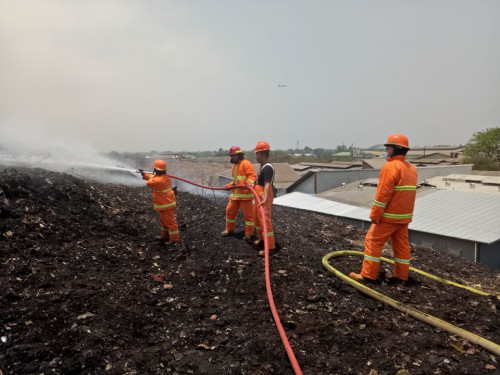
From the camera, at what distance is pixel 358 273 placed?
5.38 m

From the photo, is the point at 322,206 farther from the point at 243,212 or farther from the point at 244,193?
the point at 244,193

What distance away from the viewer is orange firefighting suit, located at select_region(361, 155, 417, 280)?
4570 mm

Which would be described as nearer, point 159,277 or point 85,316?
point 85,316

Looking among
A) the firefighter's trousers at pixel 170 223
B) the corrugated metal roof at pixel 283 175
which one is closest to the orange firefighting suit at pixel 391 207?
the firefighter's trousers at pixel 170 223

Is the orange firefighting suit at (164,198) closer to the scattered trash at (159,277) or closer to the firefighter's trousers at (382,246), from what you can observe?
the scattered trash at (159,277)

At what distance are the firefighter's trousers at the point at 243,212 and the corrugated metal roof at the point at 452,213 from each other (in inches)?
331

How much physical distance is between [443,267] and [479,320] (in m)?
4.80

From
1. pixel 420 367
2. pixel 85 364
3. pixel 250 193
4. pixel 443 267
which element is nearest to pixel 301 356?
pixel 420 367

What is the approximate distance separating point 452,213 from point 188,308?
13.0m

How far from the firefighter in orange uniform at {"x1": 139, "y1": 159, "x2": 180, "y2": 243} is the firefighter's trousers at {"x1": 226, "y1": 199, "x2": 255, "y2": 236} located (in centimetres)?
118

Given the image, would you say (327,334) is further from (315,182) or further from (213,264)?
(315,182)

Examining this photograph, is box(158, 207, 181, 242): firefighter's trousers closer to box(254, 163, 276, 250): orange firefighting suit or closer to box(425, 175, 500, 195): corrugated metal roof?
box(254, 163, 276, 250): orange firefighting suit

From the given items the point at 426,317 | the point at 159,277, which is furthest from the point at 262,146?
the point at 426,317

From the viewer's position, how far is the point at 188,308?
4.30m
